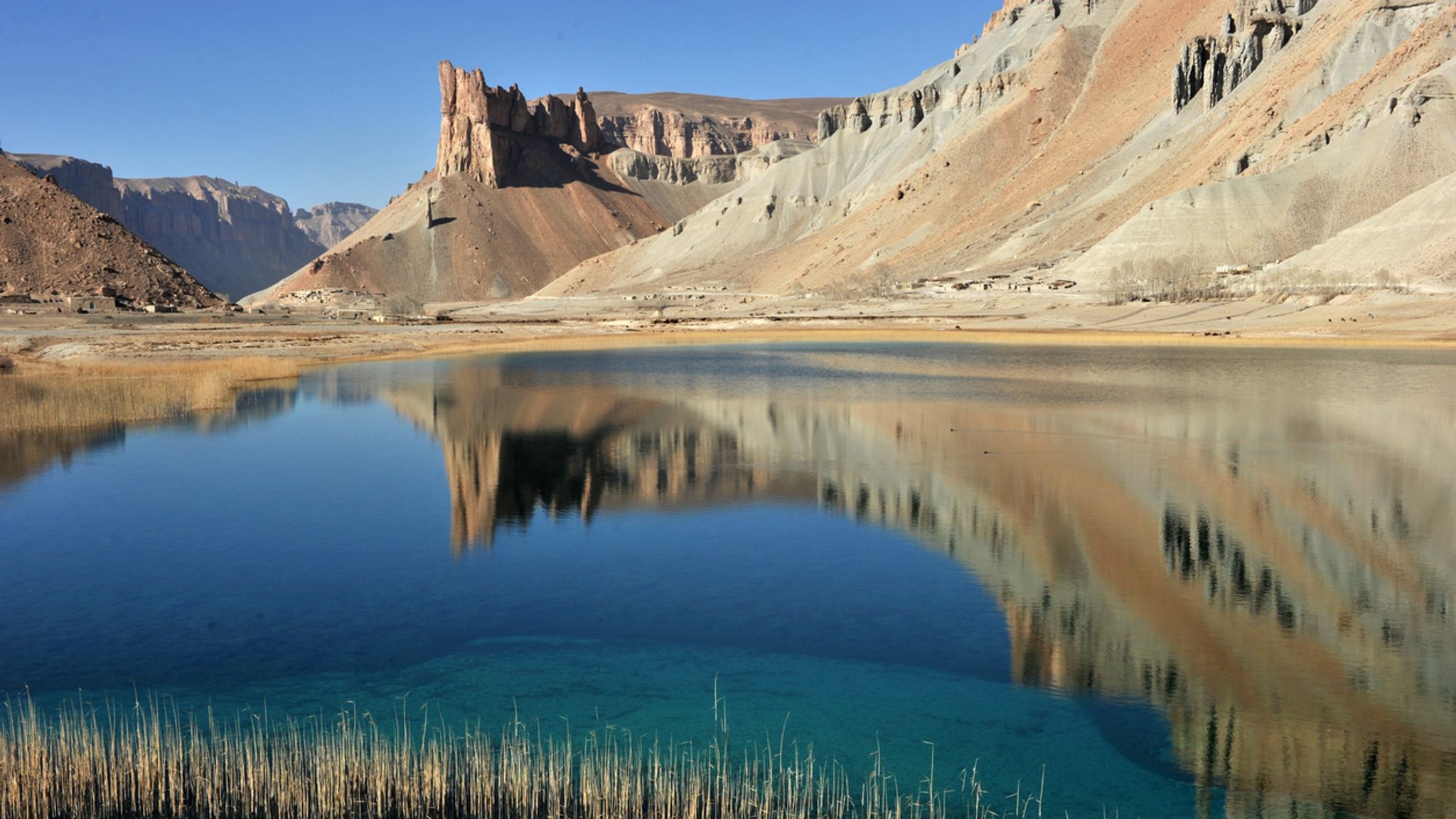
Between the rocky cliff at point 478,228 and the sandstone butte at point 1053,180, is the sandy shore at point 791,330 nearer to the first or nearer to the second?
the sandstone butte at point 1053,180

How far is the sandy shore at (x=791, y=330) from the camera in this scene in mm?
56219

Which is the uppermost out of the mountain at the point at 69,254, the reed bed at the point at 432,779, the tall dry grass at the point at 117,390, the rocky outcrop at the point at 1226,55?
the rocky outcrop at the point at 1226,55

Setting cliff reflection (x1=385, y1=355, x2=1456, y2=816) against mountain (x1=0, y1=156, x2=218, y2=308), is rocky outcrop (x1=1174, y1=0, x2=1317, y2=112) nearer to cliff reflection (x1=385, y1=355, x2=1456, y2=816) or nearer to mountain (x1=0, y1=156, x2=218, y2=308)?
cliff reflection (x1=385, y1=355, x2=1456, y2=816)

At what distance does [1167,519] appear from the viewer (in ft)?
59.3

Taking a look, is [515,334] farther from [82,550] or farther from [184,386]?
[82,550]

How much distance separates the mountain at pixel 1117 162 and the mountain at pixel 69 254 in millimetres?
55986

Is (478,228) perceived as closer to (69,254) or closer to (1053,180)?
(69,254)

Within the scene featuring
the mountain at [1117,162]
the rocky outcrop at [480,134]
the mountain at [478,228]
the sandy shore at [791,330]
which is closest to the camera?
the sandy shore at [791,330]

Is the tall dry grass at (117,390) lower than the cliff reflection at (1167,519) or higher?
higher

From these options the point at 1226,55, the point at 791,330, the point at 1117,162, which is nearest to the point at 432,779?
the point at 791,330

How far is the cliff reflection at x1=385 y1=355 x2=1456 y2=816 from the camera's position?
1027cm

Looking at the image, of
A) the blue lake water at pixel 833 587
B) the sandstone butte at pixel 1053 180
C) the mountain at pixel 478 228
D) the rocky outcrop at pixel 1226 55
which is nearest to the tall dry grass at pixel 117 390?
the blue lake water at pixel 833 587

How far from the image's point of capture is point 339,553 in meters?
17.0

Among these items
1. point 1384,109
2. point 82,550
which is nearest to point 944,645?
point 82,550
